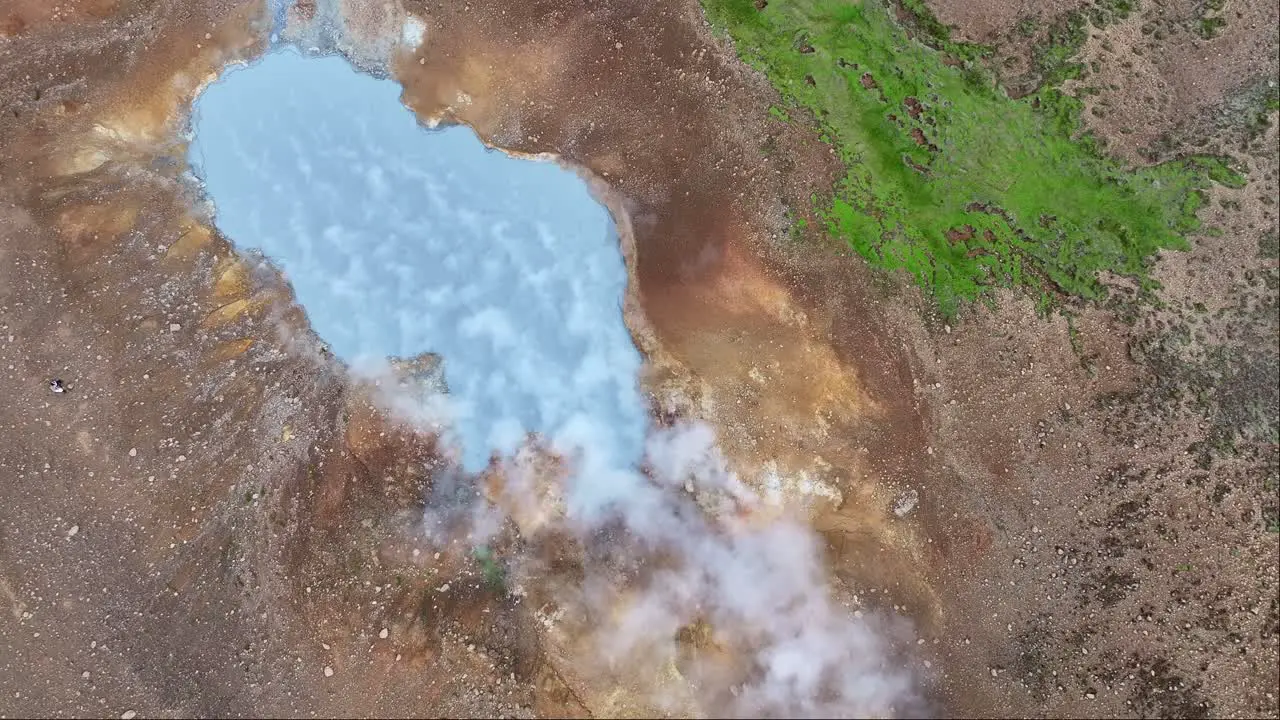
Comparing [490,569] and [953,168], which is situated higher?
[953,168]

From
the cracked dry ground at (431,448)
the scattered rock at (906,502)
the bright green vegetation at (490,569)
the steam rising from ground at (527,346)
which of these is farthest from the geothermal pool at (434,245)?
the scattered rock at (906,502)

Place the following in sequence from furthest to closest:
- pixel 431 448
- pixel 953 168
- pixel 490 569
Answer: pixel 953 168 < pixel 431 448 < pixel 490 569

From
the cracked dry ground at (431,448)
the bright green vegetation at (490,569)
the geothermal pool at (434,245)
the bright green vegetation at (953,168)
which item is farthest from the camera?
the bright green vegetation at (953,168)

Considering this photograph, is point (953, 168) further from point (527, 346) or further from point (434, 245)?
point (434, 245)

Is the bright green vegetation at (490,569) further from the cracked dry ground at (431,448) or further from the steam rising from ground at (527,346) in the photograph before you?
the steam rising from ground at (527,346)

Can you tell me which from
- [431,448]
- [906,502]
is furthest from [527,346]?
[906,502]

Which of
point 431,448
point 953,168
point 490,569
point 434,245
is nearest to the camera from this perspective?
point 490,569

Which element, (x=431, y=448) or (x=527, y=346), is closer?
(x=431, y=448)
